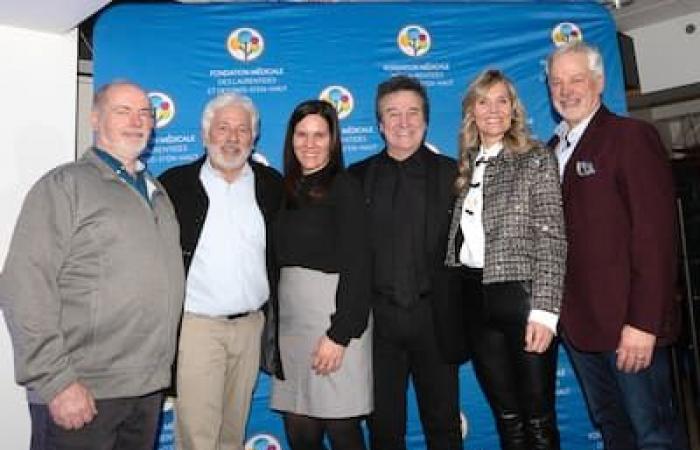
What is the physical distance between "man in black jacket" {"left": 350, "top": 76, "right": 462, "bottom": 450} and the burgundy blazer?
429 millimetres

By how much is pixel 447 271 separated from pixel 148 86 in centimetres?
169

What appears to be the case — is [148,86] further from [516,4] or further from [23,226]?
[516,4]

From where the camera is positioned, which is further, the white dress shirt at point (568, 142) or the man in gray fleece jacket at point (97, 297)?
the white dress shirt at point (568, 142)

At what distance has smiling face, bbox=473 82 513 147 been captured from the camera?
6.04 ft

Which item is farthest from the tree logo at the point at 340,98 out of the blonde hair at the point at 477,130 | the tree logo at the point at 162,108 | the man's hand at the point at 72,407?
the man's hand at the point at 72,407

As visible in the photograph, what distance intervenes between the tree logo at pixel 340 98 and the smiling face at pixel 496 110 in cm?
109

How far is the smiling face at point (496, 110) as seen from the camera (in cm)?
Result: 184

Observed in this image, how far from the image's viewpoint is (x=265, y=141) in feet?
9.18

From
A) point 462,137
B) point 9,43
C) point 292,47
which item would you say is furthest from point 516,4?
point 9,43

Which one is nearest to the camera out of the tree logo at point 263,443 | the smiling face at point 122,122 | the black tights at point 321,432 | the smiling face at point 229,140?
the smiling face at point 122,122

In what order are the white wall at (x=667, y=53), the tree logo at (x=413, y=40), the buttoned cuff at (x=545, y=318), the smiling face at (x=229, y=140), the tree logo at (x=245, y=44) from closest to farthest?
the buttoned cuff at (x=545, y=318), the smiling face at (x=229, y=140), the tree logo at (x=245, y=44), the tree logo at (x=413, y=40), the white wall at (x=667, y=53)

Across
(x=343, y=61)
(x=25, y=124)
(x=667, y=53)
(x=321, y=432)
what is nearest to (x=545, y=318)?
Answer: (x=321, y=432)

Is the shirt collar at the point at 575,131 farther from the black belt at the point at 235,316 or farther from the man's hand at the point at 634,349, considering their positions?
the black belt at the point at 235,316

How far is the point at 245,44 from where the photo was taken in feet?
9.29
